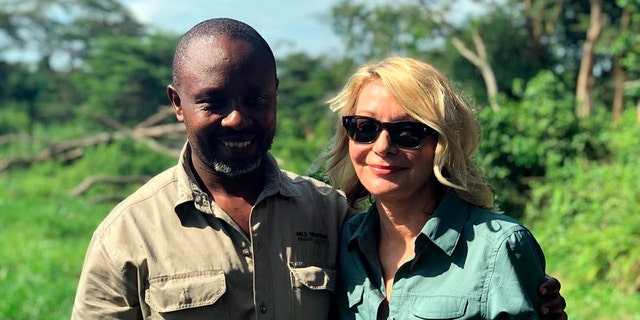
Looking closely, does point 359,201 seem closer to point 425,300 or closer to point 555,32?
point 425,300

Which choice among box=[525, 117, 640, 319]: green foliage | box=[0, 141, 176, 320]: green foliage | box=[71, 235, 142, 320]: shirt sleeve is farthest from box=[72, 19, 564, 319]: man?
box=[0, 141, 176, 320]: green foliage

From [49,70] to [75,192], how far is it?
62.0 ft

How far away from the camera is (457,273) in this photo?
248 cm

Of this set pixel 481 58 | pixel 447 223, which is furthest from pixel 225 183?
pixel 481 58

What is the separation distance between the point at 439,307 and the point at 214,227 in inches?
28.3

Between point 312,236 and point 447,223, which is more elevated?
point 447,223

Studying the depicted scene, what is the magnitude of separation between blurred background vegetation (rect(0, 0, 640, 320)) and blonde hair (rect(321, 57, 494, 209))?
0.33 meters

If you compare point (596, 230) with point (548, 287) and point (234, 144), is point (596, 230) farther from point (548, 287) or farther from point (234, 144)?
point (234, 144)

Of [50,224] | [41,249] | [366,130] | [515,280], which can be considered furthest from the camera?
[50,224]

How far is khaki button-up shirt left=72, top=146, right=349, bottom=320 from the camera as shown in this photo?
7.97 feet

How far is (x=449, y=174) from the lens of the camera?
8.57 ft

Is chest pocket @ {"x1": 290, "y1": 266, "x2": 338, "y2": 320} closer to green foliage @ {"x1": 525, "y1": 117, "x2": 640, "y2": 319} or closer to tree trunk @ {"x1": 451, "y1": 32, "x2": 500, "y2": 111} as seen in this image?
green foliage @ {"x1": 525, "y1": 117, "x2": 640, "y2": 319}

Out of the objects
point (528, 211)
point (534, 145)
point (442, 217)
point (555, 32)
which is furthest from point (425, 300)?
point (555, 32)

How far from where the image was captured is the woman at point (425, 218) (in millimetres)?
2418
